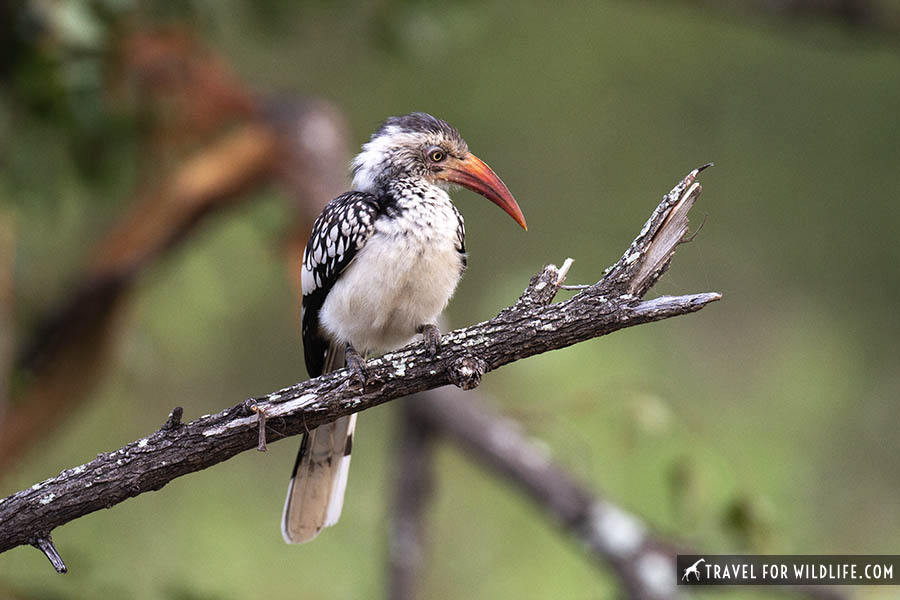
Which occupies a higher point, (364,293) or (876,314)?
(876,314)

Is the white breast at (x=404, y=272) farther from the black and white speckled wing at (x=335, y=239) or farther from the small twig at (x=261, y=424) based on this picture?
the small twig at (x=261, y=424)

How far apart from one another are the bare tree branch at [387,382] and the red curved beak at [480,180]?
0.60 ft

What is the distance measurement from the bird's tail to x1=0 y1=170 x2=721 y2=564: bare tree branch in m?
0.45

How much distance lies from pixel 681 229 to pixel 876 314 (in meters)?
5.94

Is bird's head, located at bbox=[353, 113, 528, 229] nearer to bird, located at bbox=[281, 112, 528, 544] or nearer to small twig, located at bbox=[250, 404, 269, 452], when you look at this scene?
bird, located at bbox=[281, 112, 528, 544]

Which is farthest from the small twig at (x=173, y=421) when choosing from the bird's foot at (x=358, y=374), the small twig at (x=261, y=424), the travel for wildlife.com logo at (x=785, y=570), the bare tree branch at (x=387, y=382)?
the travel for wildlife.com logo at (x=785, y=570)

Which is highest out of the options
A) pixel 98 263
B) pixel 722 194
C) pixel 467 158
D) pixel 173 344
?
pixel 722 194

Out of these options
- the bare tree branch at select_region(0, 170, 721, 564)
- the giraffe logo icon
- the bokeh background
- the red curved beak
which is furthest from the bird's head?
the giraffe logo icon

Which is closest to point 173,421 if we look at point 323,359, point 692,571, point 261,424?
point 261,424

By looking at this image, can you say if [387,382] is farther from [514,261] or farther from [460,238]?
Result: [514,261]

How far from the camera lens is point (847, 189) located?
7062 mm

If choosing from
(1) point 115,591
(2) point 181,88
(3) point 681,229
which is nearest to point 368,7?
(2) point 181,88

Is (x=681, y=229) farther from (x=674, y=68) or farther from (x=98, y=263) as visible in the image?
(x=674, y=68)

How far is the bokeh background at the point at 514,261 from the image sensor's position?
401cm
